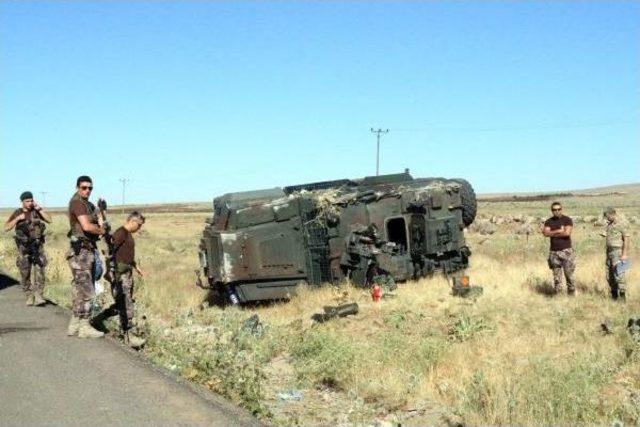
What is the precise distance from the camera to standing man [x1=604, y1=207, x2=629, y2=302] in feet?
39.1

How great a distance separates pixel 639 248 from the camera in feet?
72.5

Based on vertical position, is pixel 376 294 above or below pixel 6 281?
below

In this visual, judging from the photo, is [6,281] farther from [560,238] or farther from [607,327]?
[607,327]

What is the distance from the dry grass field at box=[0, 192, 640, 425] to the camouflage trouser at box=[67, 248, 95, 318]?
0.95 metres

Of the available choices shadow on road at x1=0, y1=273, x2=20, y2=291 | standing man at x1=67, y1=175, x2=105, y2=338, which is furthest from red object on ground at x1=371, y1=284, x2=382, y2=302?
shadow on road at x1=0, y1=273, x2=20, y2=291

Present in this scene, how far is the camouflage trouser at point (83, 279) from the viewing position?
8148mm

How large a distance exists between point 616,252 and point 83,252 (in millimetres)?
9285

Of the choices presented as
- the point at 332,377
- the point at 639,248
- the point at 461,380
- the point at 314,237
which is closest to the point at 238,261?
the point at 314,237

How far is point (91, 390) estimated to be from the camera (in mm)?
5859

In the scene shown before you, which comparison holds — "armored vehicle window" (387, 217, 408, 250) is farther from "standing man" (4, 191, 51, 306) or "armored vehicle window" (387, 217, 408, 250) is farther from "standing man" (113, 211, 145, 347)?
"standing man" (113, 211, 145, 347)

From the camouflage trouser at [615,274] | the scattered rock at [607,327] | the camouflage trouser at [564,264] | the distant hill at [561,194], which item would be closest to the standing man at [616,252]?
the camouflage trouser at [615,274]

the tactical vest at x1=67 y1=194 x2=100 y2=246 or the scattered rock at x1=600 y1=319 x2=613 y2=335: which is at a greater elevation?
the tactical vest at x1=67 y1=194 x2=100 y2=246

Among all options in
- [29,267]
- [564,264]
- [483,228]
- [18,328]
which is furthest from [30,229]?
[483,228]

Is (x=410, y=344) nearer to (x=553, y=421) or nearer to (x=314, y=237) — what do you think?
(x=553, y=421)
